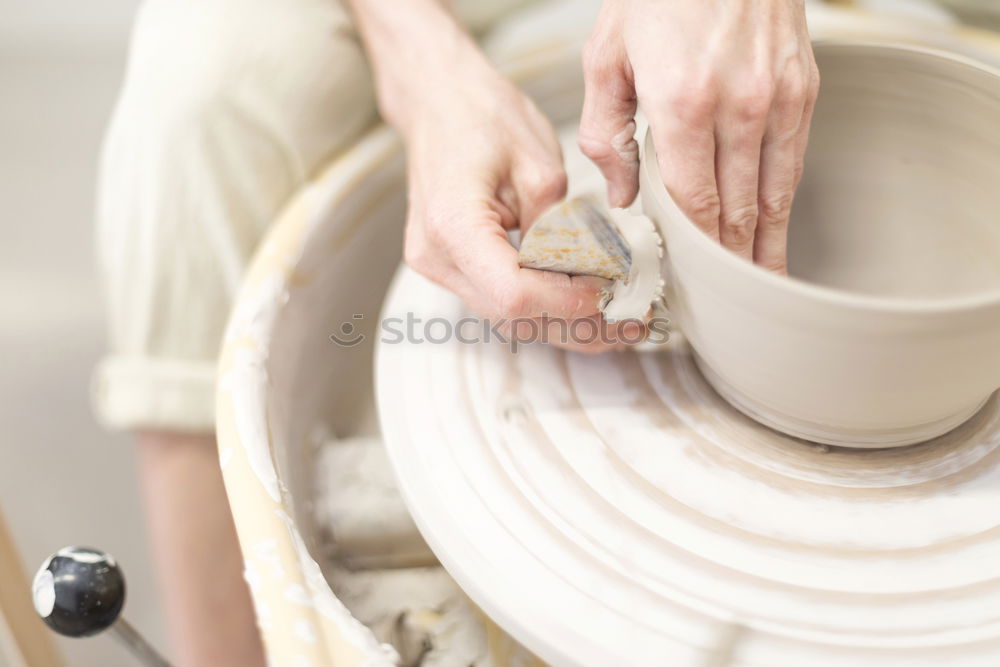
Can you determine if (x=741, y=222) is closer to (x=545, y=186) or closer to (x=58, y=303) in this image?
(x=545, y=186)

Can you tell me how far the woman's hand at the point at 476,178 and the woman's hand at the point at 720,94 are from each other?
11 centimetres

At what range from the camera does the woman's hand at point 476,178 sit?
2.10 ft

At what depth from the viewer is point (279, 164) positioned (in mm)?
913

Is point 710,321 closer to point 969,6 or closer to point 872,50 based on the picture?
point 872,50

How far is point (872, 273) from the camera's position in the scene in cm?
88

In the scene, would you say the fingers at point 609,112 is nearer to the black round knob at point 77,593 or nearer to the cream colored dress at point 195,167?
the cream colored dress at point 195,167

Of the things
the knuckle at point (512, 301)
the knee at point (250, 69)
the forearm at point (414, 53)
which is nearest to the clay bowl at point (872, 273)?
the knuckle at point (512, 301)

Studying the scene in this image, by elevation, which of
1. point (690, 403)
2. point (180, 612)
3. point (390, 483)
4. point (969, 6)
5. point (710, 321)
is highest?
point (969, 6)

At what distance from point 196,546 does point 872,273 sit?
0.78m

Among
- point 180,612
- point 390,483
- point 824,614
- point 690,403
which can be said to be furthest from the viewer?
point 180,612

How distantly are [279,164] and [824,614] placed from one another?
68 centimetres

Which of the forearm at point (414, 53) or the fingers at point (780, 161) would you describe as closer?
the fingers at point (780, 161)

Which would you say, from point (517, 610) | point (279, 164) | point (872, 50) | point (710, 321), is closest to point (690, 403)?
point (710, 321)

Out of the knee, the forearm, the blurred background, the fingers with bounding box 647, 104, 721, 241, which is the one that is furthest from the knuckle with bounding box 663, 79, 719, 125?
the blurred background
